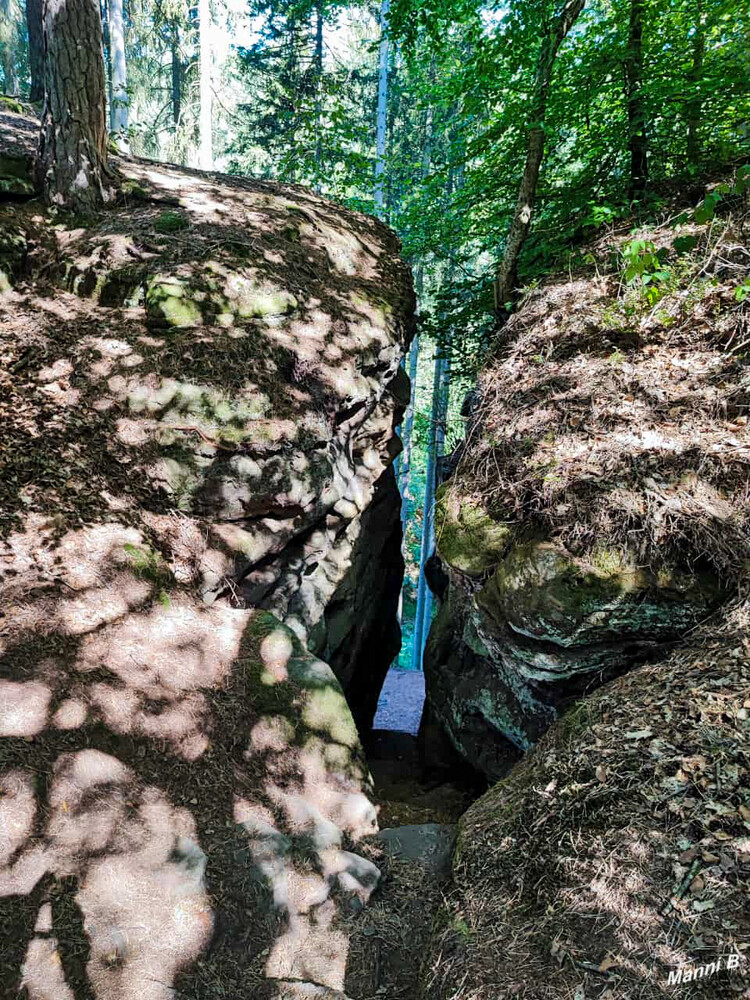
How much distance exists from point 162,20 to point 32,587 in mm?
20403

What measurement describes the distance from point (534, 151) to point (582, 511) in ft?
16.0

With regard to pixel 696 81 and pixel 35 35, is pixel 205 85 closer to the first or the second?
pixel 35 35

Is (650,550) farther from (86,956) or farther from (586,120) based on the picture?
(586,120)

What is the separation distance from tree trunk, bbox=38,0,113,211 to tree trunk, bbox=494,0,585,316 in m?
4.68

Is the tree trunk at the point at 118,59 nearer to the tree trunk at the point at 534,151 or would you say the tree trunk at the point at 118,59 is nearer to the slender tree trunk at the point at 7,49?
the slender tree trunk at the point at 7,49

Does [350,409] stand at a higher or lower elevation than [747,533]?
higher

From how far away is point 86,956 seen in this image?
269 cm

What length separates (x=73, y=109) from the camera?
5.88 m

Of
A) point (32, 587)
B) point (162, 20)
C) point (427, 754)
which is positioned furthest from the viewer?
point (162, 20)

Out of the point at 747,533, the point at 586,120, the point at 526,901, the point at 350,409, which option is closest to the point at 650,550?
the point at 747,533

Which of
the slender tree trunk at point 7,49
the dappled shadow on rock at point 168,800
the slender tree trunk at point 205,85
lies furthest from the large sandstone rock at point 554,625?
the slender tree trunk at point 7,49

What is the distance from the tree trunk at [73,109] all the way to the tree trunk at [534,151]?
15.4 ft

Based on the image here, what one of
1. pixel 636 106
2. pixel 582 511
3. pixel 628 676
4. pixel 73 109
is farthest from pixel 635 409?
pixel 73 109

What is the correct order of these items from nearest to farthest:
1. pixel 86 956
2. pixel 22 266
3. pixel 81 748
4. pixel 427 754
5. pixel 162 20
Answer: pixel 86 956, pixel 81 748, pixel 22 266, pixel 427 754, pixel 162 20
